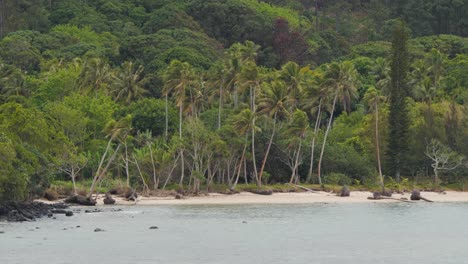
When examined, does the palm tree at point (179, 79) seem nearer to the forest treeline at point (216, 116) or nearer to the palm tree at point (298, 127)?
the forest treeline at point (216, 116)

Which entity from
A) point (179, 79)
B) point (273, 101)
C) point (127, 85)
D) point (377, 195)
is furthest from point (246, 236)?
point (127, 85)

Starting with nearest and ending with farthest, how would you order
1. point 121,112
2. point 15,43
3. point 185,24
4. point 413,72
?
1. point 121,112
2. point 413,72
3. point 15,43
4. point 185,24

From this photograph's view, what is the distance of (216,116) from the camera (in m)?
110

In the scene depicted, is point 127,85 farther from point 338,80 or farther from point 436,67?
point 436,67

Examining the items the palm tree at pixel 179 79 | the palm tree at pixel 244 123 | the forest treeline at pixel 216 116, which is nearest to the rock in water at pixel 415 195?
the forest treeline at pixel 216 116

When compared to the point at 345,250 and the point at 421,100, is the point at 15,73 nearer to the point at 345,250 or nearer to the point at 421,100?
the point at 421,100

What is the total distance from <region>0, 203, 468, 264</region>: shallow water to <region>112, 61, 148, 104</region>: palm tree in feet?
119

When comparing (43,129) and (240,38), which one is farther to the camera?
(240,38)

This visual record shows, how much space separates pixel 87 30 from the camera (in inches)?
6437

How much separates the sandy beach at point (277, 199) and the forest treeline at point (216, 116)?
2.47 meters

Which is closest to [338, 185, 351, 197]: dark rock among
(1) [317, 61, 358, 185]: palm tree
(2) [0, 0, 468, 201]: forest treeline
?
(1) [317, 61, 358, 185]: palm tree

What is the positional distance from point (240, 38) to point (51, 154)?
79.2 meters

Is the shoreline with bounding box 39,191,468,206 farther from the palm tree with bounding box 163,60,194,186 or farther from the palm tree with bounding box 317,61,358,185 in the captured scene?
the palm tree with bounding box 163,60,194,186

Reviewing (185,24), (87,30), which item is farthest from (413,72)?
(87,30)
